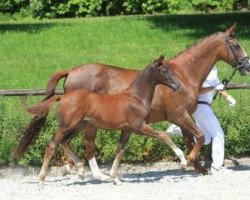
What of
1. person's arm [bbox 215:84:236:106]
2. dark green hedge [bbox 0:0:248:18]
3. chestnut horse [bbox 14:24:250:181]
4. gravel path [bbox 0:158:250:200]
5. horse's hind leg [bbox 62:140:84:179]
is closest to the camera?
gravel path [bbox 0:158:250:200]

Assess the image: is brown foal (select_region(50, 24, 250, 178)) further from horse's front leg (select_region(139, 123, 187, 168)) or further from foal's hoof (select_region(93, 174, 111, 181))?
horse's front leg (select_region(139, 123, 187, 168))

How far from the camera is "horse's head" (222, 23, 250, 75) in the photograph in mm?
10633

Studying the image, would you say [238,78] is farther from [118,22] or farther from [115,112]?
[118,22]

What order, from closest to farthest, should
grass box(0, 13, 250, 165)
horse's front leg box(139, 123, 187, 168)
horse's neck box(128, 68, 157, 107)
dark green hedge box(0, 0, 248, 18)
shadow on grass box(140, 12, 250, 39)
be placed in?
horse's front leg box(139, 123, 187, 168) → horse's neck box(128, 68, 157, 107) → grass box(0, 13, 250, 165) → shadow on grass box(140, 12, 250, 39) → dark green hedge box(0, 0, 248, 18)

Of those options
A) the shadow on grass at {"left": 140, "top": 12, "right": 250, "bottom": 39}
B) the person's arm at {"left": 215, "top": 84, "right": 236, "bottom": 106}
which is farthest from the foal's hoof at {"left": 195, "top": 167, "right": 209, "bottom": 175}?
the shadow on grass at {"left": 140, "top": 12, "right": 250, "bottom": 39}

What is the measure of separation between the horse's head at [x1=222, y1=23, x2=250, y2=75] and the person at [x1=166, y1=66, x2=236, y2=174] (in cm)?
38

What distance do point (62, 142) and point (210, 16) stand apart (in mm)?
18575

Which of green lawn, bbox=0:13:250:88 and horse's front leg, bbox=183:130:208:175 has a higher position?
horse's front leg, bbox=183:130:208:175

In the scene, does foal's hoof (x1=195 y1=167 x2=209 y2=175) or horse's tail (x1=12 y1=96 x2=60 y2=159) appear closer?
horse's tail (x1=12 y1=96 x2=60 y2=159)

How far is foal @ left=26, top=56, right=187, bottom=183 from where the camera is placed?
9781 millimetres

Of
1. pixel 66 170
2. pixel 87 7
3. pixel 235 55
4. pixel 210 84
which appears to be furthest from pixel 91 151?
pixel 87 7

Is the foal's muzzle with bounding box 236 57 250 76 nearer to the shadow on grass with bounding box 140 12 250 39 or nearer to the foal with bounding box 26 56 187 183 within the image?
the foal with bounding box 26 56 187 183

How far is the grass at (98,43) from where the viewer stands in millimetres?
18128

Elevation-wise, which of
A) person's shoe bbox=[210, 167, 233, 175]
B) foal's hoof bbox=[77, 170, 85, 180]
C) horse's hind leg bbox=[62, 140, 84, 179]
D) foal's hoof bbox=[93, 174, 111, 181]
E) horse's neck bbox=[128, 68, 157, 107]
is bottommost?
person's shoe bbox=[210, 167, 233, 175]
